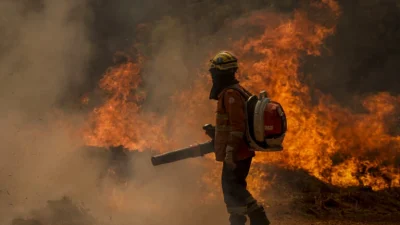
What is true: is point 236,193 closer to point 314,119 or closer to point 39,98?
point 314,119

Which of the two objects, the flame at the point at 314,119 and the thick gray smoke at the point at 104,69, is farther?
the flame at the point at 314,119

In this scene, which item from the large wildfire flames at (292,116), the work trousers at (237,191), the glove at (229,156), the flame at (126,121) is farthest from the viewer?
the flame at (126,121)

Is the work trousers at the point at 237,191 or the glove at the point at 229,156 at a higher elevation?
the glove at the point at 229,156

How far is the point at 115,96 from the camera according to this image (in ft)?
34.7

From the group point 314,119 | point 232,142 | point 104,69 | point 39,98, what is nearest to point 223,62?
point 232,142

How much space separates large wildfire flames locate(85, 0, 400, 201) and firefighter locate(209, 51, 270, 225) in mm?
3237

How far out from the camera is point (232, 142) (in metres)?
5.00

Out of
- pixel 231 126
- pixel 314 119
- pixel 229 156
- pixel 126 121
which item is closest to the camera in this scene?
pixel 229 156

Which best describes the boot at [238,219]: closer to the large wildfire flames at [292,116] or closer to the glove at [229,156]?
the glove at [229,156]

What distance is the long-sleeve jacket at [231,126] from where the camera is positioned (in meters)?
5.00

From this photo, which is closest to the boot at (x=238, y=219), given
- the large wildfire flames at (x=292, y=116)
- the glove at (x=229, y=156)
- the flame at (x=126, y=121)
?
the glove at (x=229, y=156)

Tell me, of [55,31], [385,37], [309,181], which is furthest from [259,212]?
[55,31]

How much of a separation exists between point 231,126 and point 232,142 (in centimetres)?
20

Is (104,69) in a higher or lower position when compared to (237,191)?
higher
